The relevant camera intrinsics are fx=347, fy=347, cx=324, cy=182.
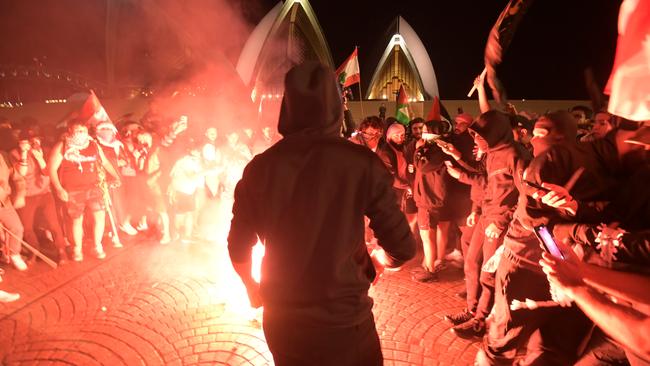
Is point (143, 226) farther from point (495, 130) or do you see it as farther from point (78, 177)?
point (495, 130)

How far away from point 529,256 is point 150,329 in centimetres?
410

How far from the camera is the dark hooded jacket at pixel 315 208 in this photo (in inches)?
66.9

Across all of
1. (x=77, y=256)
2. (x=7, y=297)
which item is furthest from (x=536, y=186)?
(x=77, y=256)

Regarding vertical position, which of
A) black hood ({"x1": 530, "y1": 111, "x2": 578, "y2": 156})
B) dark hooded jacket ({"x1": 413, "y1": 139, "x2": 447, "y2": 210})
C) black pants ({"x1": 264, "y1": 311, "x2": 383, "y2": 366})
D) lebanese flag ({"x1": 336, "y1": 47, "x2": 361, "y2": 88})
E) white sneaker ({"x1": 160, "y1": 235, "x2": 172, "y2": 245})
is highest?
lebanese flag ({"x1": 336, "y1": 47, "x2": 361, "y2": 88})

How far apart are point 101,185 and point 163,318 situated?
3286 mm

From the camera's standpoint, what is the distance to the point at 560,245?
66.0 inches

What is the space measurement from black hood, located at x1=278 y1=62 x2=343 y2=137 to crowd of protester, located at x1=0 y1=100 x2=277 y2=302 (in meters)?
5.40

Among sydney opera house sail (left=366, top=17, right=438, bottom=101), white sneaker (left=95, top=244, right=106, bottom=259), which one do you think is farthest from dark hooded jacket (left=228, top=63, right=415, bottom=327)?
sydney opera house sail (left=366, top=17, right=438, bottom=101)

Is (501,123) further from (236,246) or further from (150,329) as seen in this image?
(150,329)

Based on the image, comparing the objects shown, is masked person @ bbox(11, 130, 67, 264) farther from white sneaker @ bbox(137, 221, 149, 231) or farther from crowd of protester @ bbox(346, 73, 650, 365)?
crowd of protester @ bbox(346, 73, 650, 365)

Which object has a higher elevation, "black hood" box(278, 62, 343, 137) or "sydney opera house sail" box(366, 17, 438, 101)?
"sydney opera house sail" box(366, 17, 438, 101)

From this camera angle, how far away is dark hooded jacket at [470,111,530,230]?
3637mm

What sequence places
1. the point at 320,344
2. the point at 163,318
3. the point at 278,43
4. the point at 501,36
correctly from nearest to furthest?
the point at 320,344, the point at 501,36, the point at 163,318, the point at 278,43

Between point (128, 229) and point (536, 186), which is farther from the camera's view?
point (128, 229)
